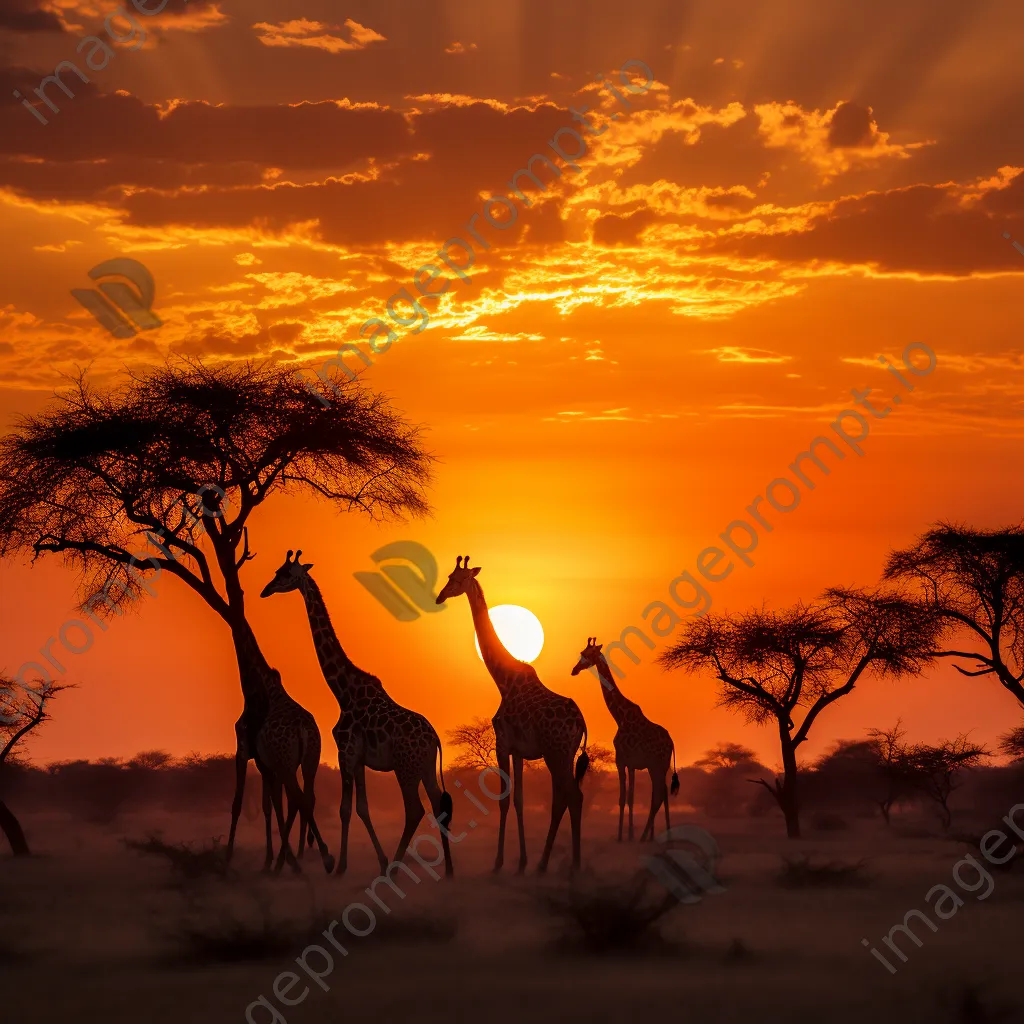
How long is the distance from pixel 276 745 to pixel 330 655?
151 cm

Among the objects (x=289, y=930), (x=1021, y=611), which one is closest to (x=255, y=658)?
(x=289, y=930)

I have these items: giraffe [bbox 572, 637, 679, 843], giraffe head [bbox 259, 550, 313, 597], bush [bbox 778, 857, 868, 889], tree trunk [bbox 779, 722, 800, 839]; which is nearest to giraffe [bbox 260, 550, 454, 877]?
giraffe head [bbox 259, 550, 313, 597]

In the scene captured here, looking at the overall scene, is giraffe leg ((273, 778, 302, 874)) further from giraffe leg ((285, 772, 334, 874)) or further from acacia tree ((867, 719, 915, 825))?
acacia tree ((867, 719, 915, 825))

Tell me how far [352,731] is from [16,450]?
29.9ft

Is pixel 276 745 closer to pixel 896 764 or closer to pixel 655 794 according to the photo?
pixel 655 794

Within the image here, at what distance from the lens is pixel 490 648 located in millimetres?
21734

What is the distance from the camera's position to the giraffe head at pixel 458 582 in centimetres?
2195

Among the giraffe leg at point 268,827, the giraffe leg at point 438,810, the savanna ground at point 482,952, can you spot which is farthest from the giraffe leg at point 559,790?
the giraffe leg at point 268,827

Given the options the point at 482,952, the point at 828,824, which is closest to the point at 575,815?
the point at 482,952

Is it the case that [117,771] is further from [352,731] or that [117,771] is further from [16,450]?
[352,731]

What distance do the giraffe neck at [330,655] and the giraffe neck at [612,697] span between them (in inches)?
351

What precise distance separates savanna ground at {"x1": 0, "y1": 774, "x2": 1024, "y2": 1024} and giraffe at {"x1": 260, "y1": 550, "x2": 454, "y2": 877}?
83 cm

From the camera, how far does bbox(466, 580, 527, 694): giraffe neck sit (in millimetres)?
21484

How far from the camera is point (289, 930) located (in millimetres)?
14250
